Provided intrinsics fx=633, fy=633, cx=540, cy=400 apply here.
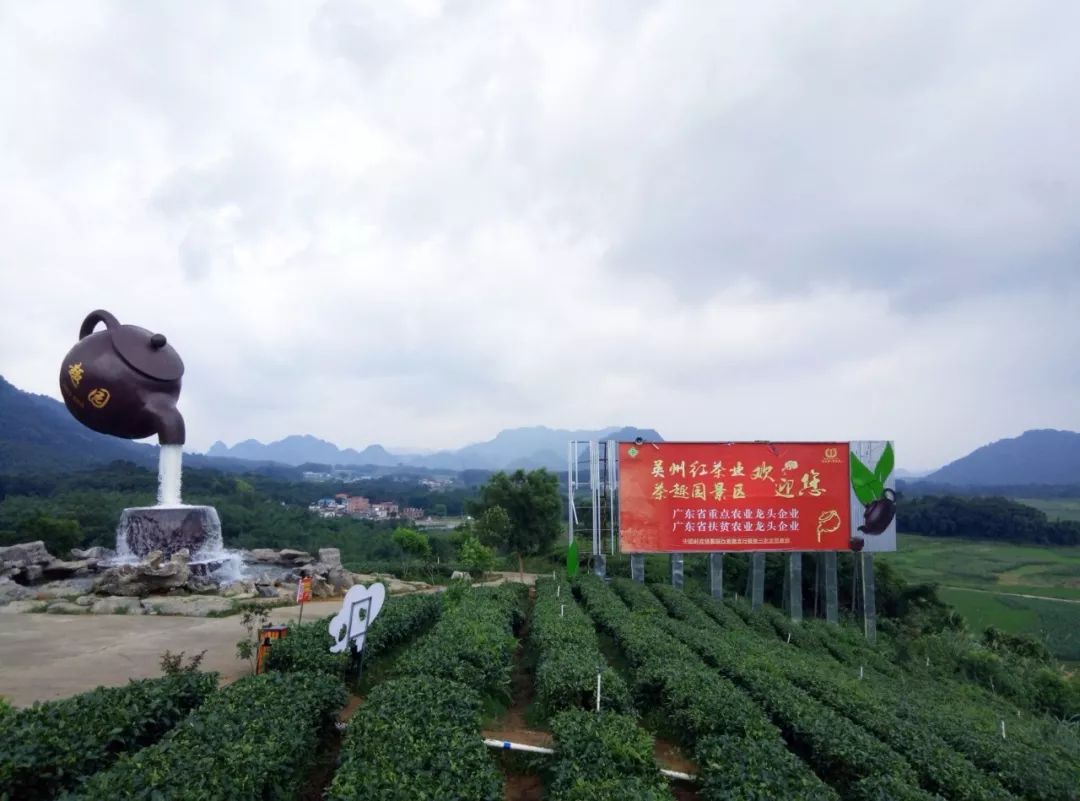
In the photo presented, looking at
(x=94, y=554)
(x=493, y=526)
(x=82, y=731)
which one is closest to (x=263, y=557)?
(x=94, y=554)

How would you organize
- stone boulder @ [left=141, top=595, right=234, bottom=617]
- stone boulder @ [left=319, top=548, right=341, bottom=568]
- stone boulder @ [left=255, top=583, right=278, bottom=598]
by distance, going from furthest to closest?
stone boulder @ [left=319, top=548, right=341, bottom=568]
stone boulder @ [left=255, top=583, right=278, bottom=598]
stone boulder @ [left=141, top=595, right=234, bottom=617]

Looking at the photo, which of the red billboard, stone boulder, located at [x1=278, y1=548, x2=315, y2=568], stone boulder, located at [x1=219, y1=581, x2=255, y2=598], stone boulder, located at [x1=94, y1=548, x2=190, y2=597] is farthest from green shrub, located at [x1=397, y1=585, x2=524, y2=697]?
stone boulder, located at [x1=278, y1=548, x2=315, y2=568]

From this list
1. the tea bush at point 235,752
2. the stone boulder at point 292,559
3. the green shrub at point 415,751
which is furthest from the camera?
the stone boulder at point 292,559

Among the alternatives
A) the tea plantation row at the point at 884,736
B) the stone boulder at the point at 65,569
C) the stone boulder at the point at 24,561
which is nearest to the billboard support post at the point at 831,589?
the tea plantation row at the point at 884,736

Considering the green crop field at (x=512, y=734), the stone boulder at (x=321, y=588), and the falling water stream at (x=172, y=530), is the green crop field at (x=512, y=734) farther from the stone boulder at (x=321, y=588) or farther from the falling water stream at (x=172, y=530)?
the falling water stream at (x=172, y=530)

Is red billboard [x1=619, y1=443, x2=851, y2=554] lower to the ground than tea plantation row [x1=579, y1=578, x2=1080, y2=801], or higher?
higher

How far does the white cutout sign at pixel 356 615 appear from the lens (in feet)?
23.0

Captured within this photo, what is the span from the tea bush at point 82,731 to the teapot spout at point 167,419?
11.7 meters

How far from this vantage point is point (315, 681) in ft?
21.0

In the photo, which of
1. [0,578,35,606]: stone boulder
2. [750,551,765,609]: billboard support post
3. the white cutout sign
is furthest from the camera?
[750,551,765,609]: billboard support post

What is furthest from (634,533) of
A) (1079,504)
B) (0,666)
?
(1079,504)

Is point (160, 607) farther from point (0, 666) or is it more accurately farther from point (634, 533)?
point (634, 533)

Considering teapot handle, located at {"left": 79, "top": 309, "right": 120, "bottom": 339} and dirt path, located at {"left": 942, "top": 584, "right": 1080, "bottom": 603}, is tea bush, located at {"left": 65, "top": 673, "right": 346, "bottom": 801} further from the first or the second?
dirt path, located at {"left": 942, "top": 584, "right": 1080, "bottom": 603}

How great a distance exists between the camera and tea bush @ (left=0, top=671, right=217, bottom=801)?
14.4 ft
